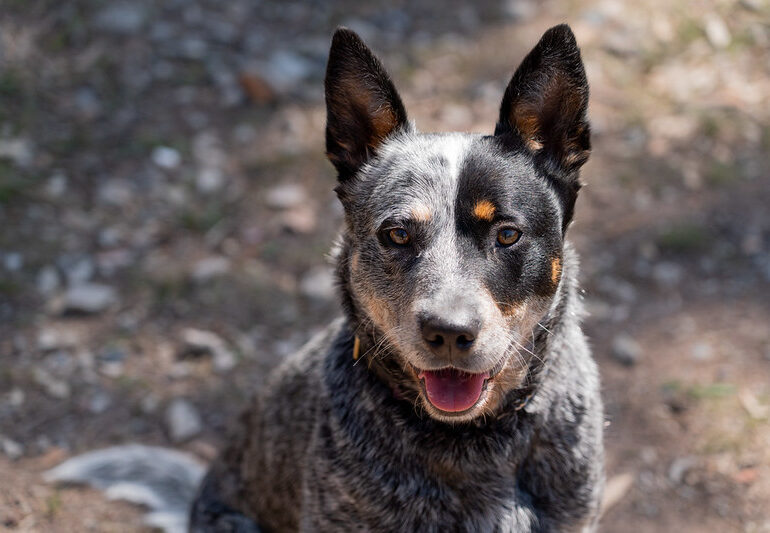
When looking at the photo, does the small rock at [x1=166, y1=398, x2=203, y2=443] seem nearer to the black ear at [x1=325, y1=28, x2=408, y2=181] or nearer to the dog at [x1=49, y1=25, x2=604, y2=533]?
the dog at [x1=49, y1=25, x2=604, y2=533]

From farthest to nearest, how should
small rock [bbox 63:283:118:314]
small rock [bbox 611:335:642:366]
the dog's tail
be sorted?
small rock [bbox 63:283:118:314] → small rock [bbox 611:335:642:366] → the dog's tail

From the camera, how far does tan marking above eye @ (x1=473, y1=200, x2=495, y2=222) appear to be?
9.45ft

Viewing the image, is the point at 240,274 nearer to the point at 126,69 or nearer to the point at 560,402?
the point at 126,69

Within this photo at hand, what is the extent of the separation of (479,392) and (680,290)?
9.48ft

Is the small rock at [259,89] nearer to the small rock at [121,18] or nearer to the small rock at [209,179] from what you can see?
the small rock at [209,179]

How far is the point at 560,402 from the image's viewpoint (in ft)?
10.3

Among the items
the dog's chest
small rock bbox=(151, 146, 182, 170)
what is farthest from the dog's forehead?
small rock bbox=(151, 146, 182, 170)

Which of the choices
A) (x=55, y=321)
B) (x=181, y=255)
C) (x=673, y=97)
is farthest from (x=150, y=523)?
(x=673, y=97)

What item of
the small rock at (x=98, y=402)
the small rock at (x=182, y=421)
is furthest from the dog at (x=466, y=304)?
the small rock at (x=98, y=402)

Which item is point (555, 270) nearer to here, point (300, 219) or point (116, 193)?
point (300, 219)

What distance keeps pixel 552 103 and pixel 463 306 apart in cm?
90

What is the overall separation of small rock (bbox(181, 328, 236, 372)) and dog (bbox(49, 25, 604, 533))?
5.66ft

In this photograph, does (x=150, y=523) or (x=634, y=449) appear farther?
(x=634, y=449)

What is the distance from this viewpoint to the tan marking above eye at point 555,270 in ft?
9.71
